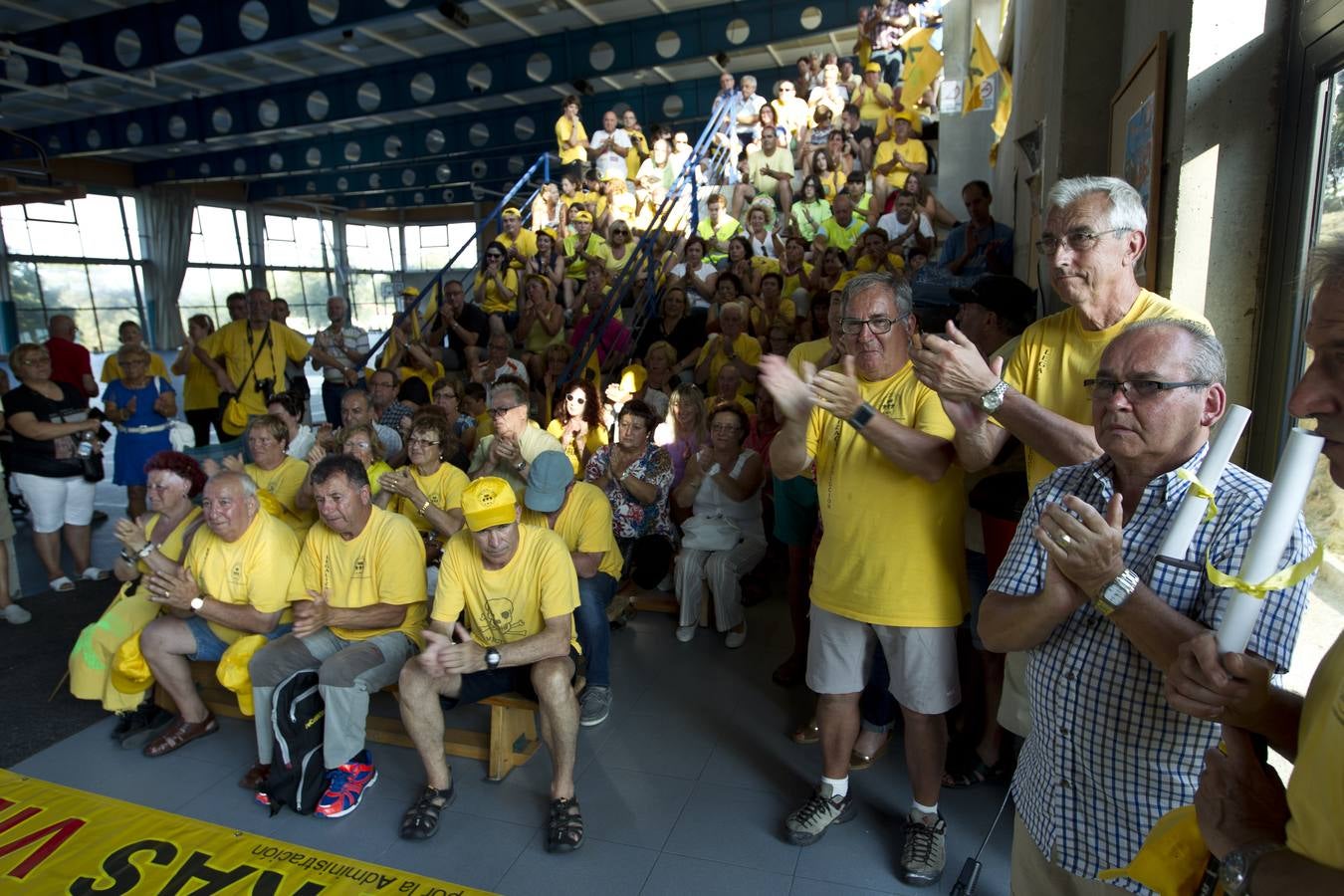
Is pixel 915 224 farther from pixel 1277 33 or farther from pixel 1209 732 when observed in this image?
pixel 1209 732

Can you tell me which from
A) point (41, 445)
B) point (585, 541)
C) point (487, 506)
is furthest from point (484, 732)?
point (41, 445)

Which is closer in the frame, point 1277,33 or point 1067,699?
point 1067,699

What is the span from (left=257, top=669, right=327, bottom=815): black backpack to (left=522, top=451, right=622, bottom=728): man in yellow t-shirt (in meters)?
1.10

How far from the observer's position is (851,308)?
7.86 feet

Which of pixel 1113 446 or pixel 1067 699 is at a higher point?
pixel 1113 446

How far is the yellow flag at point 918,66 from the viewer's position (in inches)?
338

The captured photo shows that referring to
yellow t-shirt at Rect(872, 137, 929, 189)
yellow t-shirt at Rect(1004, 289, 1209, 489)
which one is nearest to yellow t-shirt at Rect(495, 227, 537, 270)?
yellow t-shirt at Rect(872, 137, 929, 189)

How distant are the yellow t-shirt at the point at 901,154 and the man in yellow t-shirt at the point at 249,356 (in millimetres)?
5967

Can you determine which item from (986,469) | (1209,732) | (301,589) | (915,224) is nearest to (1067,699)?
(1209,732)

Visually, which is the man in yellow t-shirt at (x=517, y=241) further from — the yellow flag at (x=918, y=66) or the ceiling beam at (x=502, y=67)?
the yellow flag at (x=918, y=66)

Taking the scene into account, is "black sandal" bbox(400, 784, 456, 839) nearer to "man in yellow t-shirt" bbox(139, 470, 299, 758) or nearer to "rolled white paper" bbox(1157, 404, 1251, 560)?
"man in yellow t-shirt" bbox(139, 470, 299, 758)

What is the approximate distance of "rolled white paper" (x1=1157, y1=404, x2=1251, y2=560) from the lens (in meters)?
1.15

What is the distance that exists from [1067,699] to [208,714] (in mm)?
3678

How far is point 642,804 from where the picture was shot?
2.96m
